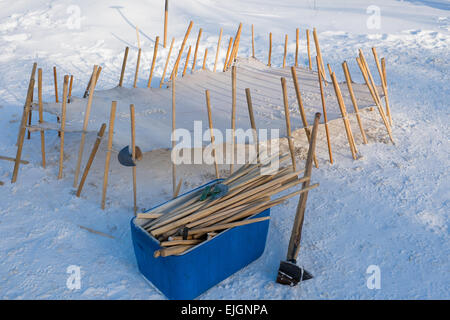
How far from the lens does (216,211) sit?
2.74m

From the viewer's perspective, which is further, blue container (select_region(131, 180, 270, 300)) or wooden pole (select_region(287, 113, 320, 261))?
wooden pole (select_region(287, 113, 320, 261))

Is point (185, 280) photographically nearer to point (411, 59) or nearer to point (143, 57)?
point (143, 57)

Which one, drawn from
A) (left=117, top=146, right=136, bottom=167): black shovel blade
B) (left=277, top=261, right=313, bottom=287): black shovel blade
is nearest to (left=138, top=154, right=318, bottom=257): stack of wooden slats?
(left=277, top=261, right=313, bottom=287): black shovel blade

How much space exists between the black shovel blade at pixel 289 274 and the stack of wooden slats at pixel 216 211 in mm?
315

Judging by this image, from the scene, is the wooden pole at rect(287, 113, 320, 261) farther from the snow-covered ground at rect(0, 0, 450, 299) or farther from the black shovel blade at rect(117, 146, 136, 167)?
the black shovel blade at rect(117, 146, 136, 167)

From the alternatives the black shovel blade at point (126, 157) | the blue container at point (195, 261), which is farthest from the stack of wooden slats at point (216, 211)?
the black shovel blade at point (126, 157)

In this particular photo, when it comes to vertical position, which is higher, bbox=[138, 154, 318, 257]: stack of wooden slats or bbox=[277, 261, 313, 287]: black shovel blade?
bbox=[138, 154, 318, 257]: stack of wooden slats

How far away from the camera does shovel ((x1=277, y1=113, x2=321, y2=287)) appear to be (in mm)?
2641

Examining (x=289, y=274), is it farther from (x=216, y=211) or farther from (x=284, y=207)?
(x=284, y=207)

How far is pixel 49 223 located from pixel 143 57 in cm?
416

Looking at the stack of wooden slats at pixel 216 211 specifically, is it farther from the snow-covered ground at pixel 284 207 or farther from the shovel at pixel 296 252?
the snow-covered ground at pixel 284 207

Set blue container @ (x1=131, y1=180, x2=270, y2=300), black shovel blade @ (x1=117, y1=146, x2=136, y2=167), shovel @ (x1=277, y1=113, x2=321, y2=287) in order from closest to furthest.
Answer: blue container @ (x1=131, y1=180, x2=270, y2=300) → shovel @ (x1=277, y1=113, x2=321, y2=287) → black shovel blade @ (x1=117, y1=146, x2=136, y2=167)

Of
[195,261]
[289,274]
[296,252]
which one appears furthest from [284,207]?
[195,261]

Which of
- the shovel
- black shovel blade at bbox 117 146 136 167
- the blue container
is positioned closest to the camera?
the blue container
